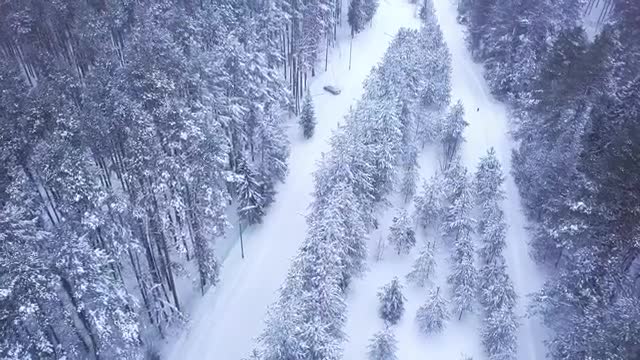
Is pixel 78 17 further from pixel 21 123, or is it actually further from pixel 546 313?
pixel 546 313

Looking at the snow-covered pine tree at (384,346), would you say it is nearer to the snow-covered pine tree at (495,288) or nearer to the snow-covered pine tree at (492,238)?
Result: the snow-covered pine tree at (495,288)

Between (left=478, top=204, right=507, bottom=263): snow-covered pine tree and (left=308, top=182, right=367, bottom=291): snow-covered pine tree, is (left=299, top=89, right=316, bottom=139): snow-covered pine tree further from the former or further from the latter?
(left=478, top=204, right=507, bottom=263): snow-covered pine tree

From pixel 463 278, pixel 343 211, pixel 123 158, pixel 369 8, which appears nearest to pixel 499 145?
pixel 463 278

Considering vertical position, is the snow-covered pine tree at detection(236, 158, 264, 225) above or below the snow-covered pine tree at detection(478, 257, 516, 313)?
above

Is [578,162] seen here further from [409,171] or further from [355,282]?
[355,282]

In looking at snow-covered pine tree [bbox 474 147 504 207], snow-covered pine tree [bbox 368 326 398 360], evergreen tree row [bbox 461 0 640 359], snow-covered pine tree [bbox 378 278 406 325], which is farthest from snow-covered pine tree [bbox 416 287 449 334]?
snow-covered pine tree [bbox 474 147 504 207]
